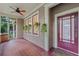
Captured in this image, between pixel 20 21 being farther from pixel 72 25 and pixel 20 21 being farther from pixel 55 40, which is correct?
pixel 72 25

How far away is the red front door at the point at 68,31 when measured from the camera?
3736mm

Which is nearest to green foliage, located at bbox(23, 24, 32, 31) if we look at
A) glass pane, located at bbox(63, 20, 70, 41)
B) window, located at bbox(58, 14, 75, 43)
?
window, located at bbox(58, 14, 75, 43)

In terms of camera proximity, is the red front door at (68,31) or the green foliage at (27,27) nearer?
the red front door at (68,31)

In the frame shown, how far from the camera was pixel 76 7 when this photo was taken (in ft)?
11.7

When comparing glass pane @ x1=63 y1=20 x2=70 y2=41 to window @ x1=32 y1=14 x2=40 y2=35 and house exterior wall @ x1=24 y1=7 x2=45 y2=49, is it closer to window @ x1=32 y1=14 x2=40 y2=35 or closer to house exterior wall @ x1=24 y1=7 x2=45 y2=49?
house exterior wall @ x1=24 y1=7 x2=45 y2=49

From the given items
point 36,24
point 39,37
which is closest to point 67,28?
point 39,37

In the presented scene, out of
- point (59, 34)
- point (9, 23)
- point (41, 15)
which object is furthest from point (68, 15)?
point (9, 23)

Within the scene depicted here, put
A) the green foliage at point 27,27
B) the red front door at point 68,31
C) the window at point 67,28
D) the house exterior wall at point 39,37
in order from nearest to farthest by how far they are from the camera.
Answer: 1. the red front door at point 68,31
2. the window at point 67,28
3. the house exterior wall at point 39,37
4. the green foliage at point 27,27

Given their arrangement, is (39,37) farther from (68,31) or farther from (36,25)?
(68,31)

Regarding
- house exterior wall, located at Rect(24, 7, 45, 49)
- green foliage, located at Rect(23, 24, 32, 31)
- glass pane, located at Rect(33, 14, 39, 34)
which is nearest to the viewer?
house exterior wall, located at Rect(24, 7, 45, 49)

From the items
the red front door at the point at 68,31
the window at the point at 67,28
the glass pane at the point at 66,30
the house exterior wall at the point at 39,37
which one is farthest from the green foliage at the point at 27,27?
the glass pane at the point at 66,30

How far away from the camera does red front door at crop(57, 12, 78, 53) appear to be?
3.74m

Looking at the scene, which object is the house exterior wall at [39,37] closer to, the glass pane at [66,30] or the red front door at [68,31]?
the red front door at [68,31]

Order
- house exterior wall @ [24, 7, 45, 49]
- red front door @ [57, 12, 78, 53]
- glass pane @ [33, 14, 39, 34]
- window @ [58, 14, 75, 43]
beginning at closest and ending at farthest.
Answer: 1. red front door @ [57, 12, 78, 53]
2. window @ [58, 14, 75, 43]
3. house exterior wall @ [24, 7, 45, 49]
4. glass pane @ [33, 14, 39, 34]
